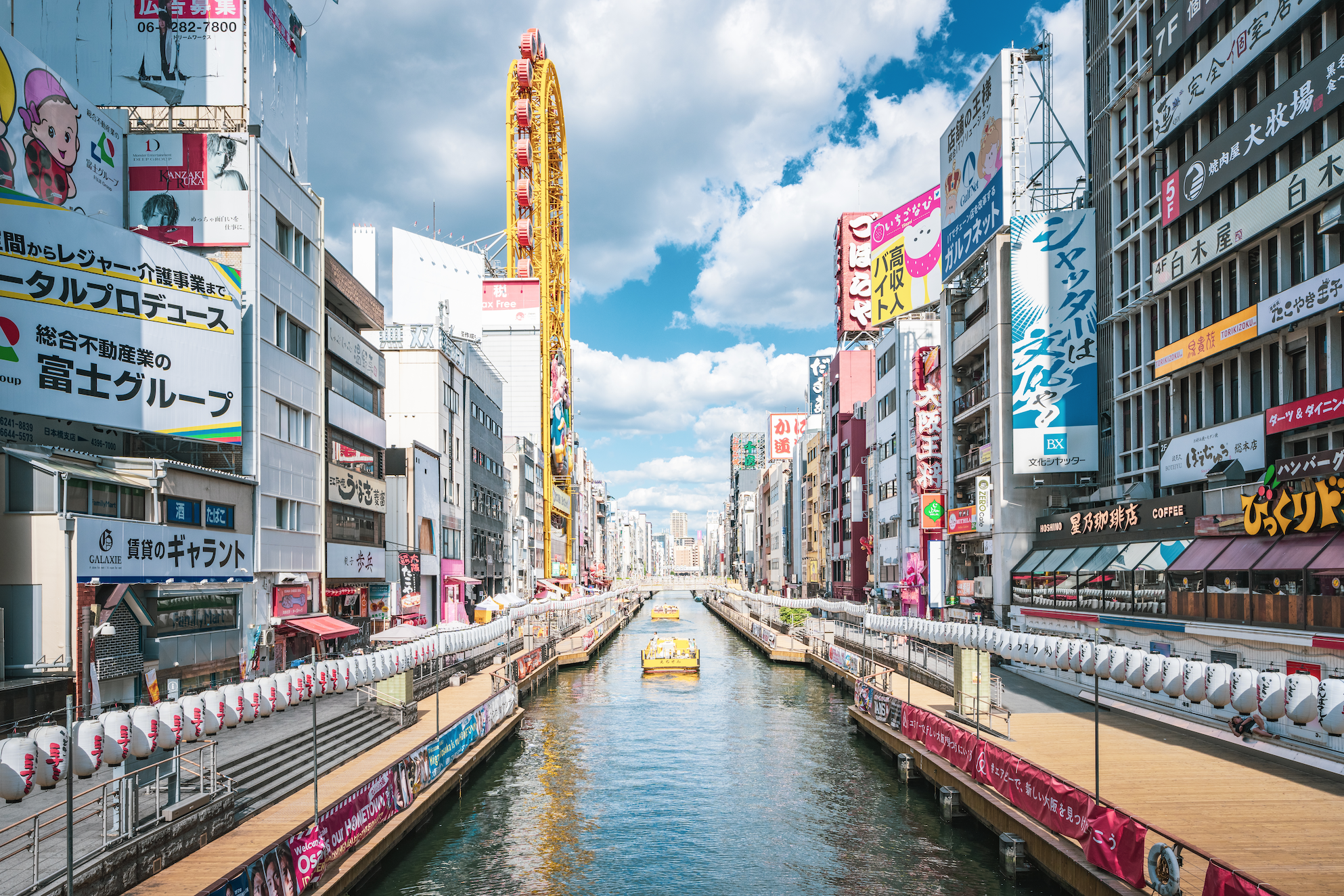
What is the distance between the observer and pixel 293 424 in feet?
146

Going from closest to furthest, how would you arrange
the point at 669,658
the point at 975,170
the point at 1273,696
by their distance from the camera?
1. the point at 1273,696
2. the point at 975,170
3. the point at 669,658

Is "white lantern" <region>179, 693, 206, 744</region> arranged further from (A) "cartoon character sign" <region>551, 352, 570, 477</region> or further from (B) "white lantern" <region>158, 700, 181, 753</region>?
(A) "cartoon character sign" <region>551, 352, 570, 477</region>

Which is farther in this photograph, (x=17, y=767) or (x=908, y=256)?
(x=908, y=256)

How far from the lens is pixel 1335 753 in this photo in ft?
82.3

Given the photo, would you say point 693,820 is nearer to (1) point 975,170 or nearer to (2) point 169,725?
(2) point 169,725

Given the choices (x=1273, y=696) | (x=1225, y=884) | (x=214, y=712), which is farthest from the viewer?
(x=1273, y=696)

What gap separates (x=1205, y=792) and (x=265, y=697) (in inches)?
970

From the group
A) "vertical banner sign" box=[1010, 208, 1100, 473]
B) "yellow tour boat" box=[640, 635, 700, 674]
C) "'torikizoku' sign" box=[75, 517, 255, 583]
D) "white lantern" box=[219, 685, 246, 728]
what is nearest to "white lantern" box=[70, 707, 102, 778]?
"white lantern" box=[219, 685, 246, 728]

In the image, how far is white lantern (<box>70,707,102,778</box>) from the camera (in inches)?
684

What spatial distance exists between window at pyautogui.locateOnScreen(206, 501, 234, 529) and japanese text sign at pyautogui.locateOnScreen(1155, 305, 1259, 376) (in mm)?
43390

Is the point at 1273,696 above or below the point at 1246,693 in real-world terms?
above

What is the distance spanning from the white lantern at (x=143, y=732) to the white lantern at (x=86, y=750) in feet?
4.04

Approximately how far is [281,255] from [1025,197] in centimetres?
4378

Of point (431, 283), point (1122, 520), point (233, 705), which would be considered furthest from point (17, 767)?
point (431, 283)
